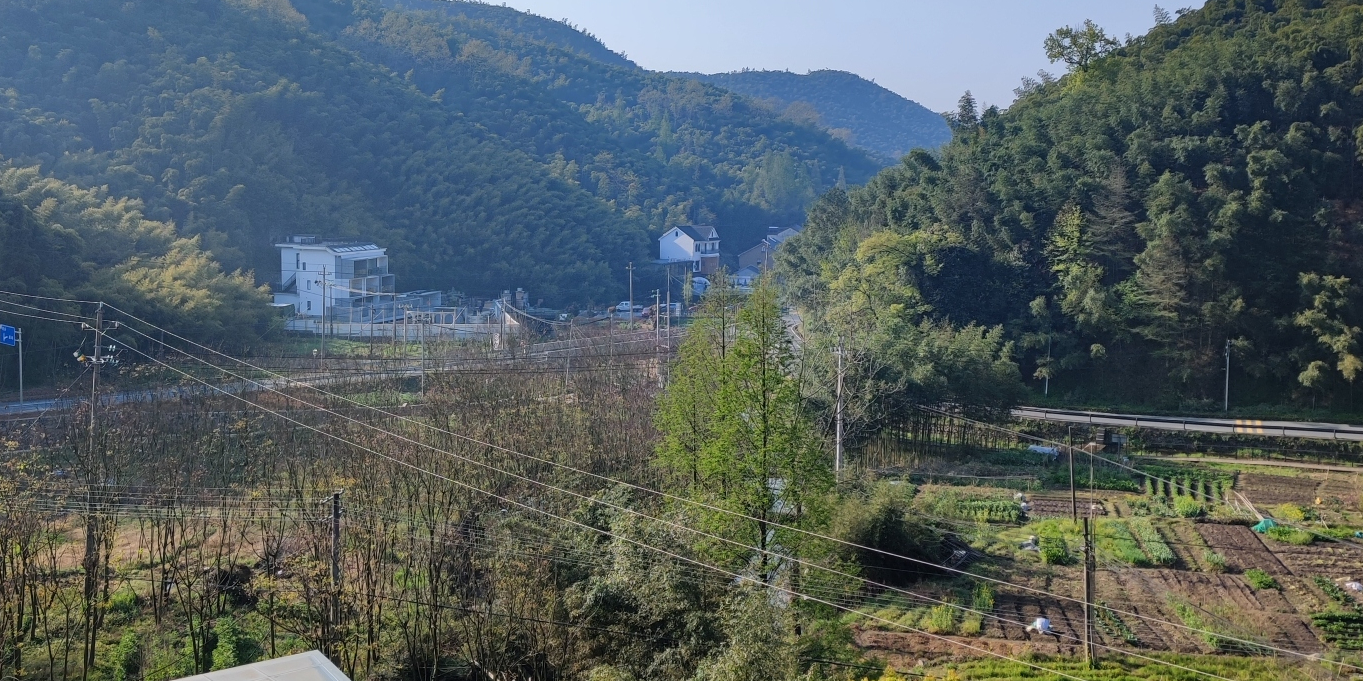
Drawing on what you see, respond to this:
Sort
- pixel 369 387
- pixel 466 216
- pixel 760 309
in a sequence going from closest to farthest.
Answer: pixel 760 309
pixel 369 387
pixel 466 216

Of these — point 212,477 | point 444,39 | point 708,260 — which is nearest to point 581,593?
point 212,477

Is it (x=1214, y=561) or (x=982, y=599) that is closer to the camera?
(x=982, y=599)

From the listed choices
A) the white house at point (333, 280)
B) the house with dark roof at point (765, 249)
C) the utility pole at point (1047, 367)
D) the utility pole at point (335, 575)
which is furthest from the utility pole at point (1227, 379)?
the house with dark roof at point (765, 249)

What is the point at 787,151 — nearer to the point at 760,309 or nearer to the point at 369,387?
the point at 369,387

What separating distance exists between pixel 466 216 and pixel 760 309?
36.0m

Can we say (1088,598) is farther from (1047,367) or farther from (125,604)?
(1047,367)

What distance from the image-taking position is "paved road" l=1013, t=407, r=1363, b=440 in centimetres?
2525

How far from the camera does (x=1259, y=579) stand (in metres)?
15.6

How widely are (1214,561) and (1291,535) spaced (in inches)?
98.0

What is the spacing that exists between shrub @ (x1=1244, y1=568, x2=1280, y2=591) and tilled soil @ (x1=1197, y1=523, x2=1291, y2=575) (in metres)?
0.26

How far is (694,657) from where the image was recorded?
10.1 metres

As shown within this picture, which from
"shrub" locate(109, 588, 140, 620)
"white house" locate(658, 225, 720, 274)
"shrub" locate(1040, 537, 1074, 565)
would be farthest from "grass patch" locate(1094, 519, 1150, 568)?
"white house" locate(658, 225, 720, 274)

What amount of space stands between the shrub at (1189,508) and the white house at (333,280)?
26.3m

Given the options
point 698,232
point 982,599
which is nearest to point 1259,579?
point 982,599
